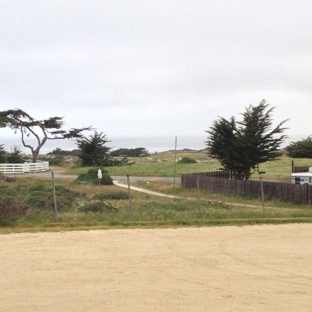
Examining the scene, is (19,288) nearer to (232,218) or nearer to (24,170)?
(232,218)

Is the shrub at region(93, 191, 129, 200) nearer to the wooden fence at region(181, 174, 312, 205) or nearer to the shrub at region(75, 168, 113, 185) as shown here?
the wooden fence at region(181, 174, 312, 205)

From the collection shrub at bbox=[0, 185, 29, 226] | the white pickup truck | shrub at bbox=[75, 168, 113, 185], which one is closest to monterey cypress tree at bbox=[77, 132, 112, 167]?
shrub at bbox=[75, 168, 113, 185]

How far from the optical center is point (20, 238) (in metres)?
12.7

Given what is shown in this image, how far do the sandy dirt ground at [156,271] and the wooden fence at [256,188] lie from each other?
31.7ft

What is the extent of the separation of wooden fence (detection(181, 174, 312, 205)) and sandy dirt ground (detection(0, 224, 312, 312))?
9677 millimetres

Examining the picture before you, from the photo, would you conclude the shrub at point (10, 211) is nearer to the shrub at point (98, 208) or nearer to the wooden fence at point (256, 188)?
the shrub at point (98, 208)

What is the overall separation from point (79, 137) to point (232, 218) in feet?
→ 152

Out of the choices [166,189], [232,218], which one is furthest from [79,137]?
[232,218]

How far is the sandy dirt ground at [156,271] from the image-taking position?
24.8ft

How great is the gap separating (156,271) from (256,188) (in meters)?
17.5

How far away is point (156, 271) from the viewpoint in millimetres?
9312

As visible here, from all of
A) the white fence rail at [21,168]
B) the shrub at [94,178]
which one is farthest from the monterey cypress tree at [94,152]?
the shrub at [94,178]

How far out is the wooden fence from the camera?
23000mm

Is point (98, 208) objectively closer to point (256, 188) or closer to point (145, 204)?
point (145, 204)
